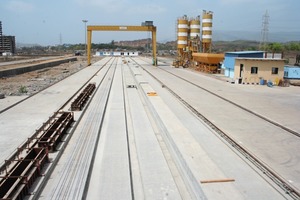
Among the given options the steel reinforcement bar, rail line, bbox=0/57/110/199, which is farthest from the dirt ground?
the steel reinforcement bar

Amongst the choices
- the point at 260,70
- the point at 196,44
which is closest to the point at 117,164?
the point at 260,70

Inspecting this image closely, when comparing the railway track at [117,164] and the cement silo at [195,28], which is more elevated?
the cement silo at [195,28]

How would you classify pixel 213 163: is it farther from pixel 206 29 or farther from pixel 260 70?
pixel 206 29

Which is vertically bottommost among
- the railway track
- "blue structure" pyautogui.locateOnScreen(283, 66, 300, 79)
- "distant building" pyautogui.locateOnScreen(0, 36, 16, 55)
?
the railway track

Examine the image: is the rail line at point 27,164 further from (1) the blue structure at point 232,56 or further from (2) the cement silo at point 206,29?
(2) the cement silo at point 206,29

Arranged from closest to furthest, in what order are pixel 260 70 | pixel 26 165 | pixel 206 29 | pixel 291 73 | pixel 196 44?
1. pixel 26 165
2. pixel 260 70
3. pixel 291 73
4. pixel 206 29
5. pixel 196 44

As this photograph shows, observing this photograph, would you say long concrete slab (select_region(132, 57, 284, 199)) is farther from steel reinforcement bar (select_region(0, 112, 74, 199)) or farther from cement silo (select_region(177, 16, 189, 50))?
cement silo (select_region(177, 16, 189, 50))

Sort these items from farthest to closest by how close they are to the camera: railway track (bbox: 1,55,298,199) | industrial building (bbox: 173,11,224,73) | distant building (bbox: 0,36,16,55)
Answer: distant building (bbox: 0,36,16,55), industrial building (bbox: 173,11,224,73), railway track (bbox: 1,55,298,199)

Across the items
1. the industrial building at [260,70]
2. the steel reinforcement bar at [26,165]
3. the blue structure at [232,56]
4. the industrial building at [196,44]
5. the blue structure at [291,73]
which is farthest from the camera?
the industrial building at [196,44]

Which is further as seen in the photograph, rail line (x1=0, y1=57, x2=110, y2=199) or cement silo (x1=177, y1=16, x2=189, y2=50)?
cement silo (x1=177, y1=16, x2=189, y2=50)

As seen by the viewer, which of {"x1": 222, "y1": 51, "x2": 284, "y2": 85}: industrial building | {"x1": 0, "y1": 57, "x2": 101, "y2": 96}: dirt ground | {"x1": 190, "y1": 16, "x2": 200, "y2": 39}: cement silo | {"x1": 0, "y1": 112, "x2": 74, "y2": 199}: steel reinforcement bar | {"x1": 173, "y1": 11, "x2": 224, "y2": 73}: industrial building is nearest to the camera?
{"x1": 0, "y1": 112, "x2": 74, "y2": 199}: steel reinforcement bar

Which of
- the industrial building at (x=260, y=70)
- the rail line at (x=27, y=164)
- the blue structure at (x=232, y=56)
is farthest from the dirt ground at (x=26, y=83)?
the blue structure at (x=232, y=56)

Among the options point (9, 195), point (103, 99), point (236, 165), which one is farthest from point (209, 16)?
point (9, 195)

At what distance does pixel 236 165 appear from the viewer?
8.11m
